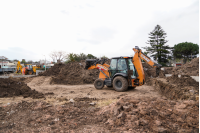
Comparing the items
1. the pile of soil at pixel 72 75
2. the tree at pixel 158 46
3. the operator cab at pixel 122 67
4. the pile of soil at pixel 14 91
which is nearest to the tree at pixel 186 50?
the tree at pixel 158 46

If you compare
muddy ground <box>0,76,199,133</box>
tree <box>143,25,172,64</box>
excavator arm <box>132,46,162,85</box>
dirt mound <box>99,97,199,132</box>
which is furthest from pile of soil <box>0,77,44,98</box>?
tree <box>143,25,172,64</box>

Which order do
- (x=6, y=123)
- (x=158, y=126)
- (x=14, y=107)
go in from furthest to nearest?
1. (x=14, y=107)
2. (x=6, y=123)
3. (x=158, y=126)

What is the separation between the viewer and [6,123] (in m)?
4.04

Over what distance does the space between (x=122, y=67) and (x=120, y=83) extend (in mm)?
1047

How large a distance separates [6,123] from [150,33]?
141 feet

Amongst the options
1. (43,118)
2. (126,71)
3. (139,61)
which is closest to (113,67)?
(126,71)

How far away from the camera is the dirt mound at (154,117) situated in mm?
3213

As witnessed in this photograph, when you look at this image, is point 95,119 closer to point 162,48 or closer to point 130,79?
point 130,79

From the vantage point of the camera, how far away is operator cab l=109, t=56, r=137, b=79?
898 cm

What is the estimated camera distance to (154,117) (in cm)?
361

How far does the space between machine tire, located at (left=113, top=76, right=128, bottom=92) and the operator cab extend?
264 millimetres

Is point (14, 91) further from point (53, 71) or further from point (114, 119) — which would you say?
point (53, 71)

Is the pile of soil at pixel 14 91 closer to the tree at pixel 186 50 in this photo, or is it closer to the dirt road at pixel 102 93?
the dirt road at pixel 102 93

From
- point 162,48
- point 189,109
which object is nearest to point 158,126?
point 189,109
